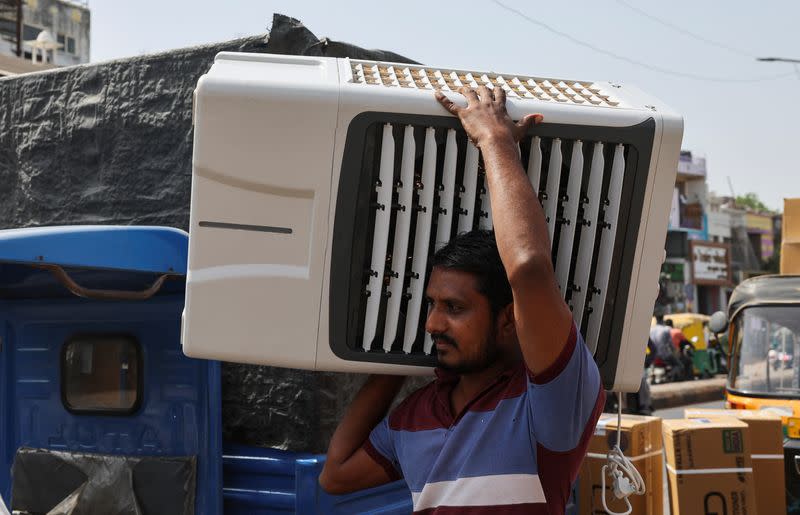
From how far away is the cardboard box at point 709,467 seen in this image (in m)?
5.06

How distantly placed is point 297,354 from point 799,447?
5.66m

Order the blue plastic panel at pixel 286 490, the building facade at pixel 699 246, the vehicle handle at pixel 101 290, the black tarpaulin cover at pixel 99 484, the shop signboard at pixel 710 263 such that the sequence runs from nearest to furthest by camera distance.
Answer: the vehicle handle at pixel 101 290
the blue plastic panel at pixel 286 490
the black tarpaulin cover at pixel 99 484
the building facade at pixel 699 246
the shop signboard at pixel 710 263

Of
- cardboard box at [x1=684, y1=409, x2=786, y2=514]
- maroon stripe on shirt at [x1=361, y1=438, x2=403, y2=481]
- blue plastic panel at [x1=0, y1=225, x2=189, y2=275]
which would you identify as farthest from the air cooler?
cardboard box at [x1=684, y1=409, x2=786, y2=514]

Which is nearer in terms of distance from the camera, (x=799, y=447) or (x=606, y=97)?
(x=606, y=97)

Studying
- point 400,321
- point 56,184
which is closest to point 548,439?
point 400,321

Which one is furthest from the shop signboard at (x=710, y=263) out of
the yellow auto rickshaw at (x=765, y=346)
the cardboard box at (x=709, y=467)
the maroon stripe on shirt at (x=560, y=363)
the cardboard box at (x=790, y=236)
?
the maroon stripe on shirt at (x=560, y=363)

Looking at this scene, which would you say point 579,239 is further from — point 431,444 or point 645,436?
point 645,436

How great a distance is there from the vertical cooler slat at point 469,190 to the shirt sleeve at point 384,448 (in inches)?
20.1

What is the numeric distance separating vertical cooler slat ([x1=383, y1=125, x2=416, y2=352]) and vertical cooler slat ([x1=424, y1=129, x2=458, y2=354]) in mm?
67

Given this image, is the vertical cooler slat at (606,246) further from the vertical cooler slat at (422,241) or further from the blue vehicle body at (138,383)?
the blue vehicle body at (138,383)

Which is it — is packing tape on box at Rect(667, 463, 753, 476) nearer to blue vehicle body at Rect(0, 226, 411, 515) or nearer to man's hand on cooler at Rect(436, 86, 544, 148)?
blue vehicle body at Rect(0, 226, 411, 515)

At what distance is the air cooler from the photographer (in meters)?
1.91

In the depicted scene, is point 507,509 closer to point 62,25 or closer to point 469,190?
point 469,190

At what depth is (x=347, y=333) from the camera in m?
2.01
